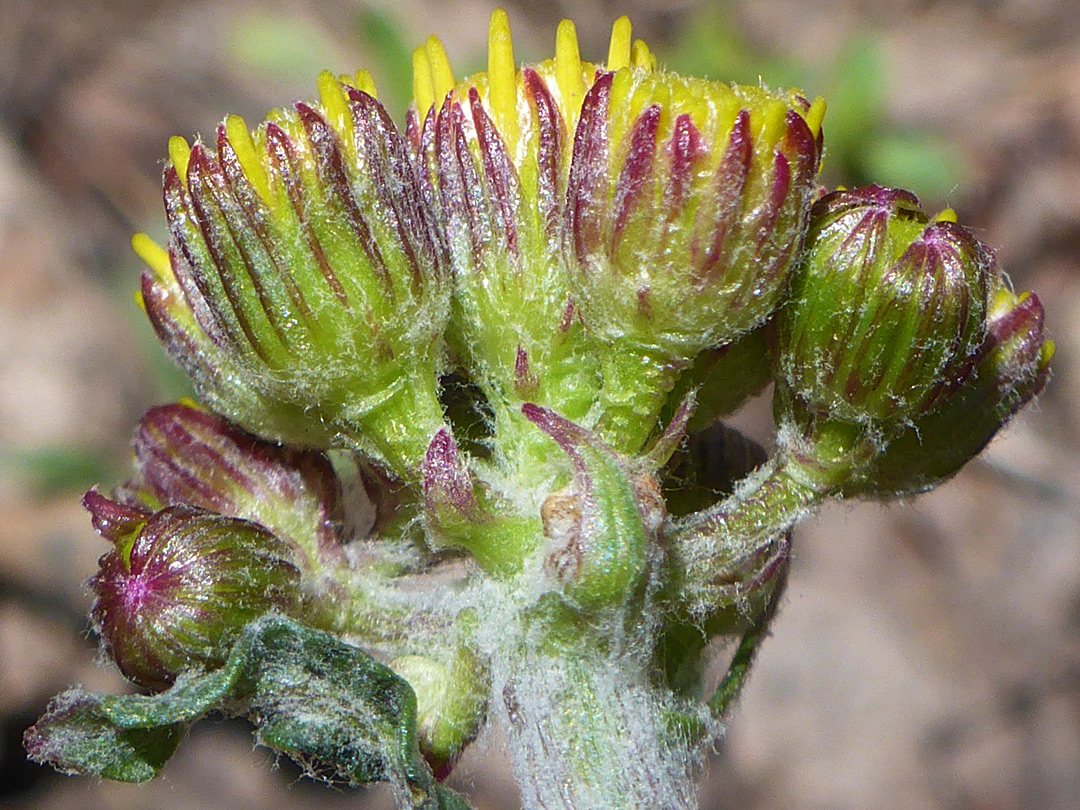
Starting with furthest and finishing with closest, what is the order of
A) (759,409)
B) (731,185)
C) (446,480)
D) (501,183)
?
(759,409), (501,183), (446,480), (731,185)

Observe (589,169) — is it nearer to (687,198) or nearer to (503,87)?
(687,198)

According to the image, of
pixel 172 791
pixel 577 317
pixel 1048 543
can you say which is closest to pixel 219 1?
pixel 172 791

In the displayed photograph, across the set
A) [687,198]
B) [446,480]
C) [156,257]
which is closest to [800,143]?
[687,198]

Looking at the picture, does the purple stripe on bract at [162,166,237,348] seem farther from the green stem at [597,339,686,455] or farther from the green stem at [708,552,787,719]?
the green stem at [708,552,787,719]

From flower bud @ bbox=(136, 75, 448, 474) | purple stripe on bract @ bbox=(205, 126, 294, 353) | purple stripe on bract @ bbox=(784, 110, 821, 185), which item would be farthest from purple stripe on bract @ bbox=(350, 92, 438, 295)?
purple stripe on bract @ bbox=(784, 110, 821, 185)

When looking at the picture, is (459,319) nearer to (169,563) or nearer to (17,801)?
(169,563)

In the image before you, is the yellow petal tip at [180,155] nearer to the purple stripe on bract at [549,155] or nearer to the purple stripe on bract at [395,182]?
the purple stripe on bract at [395,182]

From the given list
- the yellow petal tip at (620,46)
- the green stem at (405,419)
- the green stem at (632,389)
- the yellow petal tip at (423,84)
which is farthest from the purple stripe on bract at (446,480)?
the yellow petal tip at (620,46)

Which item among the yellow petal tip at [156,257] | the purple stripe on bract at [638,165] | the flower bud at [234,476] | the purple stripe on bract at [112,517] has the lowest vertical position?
the flower bud at [234,476]
